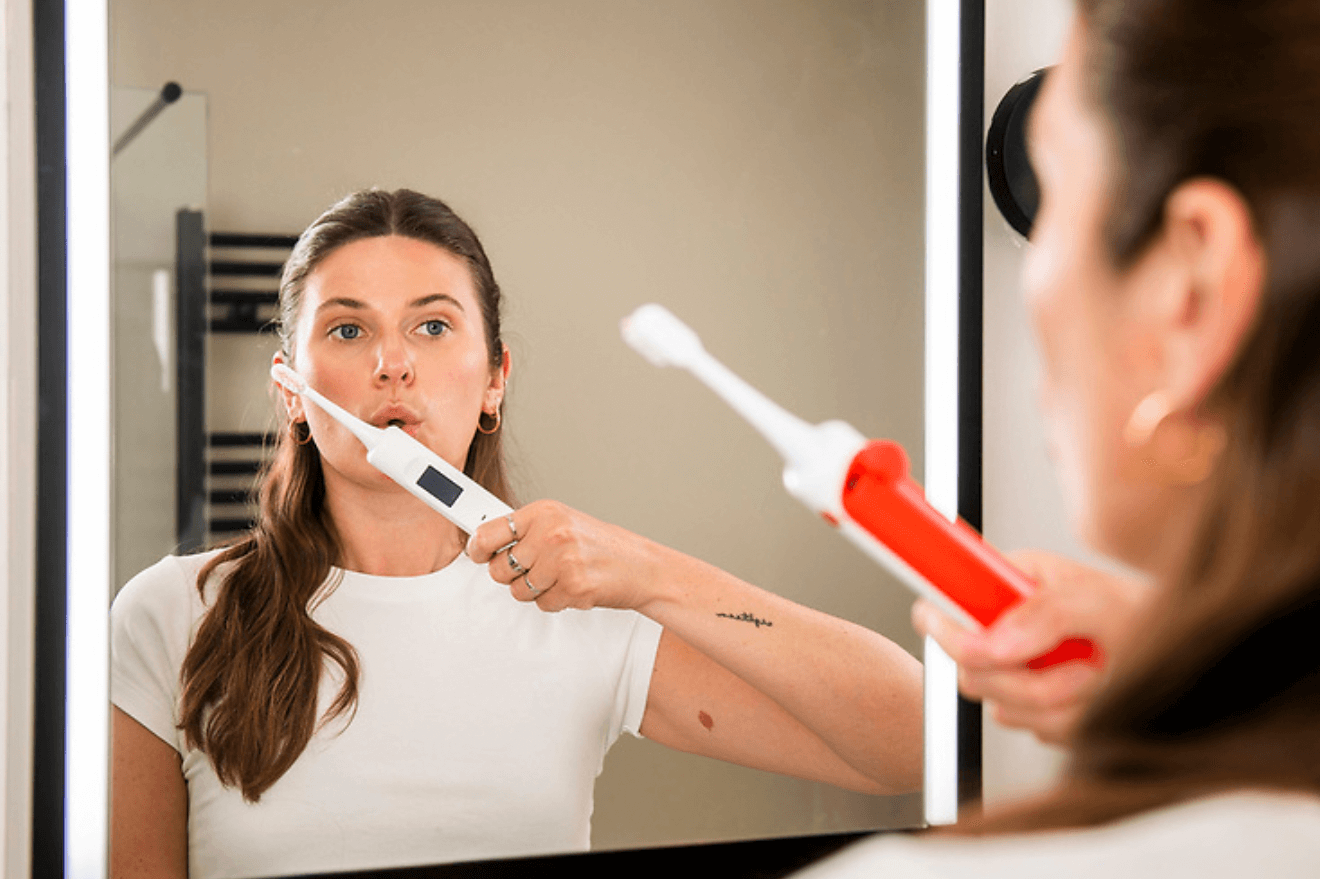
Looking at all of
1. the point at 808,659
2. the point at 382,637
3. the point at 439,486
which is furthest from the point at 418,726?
the point at 808,659

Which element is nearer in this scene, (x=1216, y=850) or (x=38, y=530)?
(x=1216, y=850)

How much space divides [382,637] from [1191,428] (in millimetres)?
568

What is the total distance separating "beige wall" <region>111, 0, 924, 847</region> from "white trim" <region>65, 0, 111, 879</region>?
28mm

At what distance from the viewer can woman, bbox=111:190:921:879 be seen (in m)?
0.71

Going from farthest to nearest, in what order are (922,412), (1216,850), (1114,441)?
(922,412)
(1114,441)
(1216,850)

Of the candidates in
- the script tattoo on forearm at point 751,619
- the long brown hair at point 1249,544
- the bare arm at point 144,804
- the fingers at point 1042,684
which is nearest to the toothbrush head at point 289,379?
the bare arm at point 144,804

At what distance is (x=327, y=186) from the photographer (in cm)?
71

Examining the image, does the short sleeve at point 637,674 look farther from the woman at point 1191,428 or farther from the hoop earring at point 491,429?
the woman at point 1191,428

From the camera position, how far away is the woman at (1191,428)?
0.78ft

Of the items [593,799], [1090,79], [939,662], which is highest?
[1090,79]

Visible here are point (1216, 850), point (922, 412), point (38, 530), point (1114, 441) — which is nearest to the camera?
point (1216, 850)

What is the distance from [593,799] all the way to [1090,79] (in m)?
0.61

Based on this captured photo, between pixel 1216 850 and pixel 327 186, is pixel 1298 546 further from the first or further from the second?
pixel 327 186

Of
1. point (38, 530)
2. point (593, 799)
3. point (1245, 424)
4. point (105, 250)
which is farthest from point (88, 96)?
point (1245, 424)
